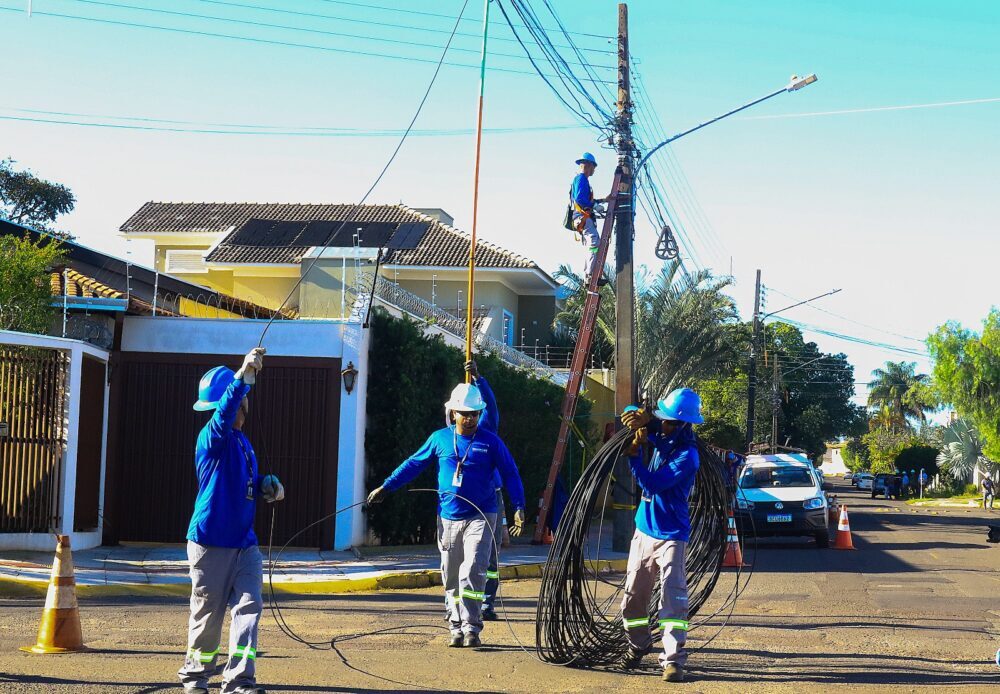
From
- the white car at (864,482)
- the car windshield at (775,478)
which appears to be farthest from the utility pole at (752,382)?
the white car at (864,482)

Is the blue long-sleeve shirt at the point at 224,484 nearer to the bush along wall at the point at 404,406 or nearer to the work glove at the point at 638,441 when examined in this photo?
the work glove at the point at 638,441

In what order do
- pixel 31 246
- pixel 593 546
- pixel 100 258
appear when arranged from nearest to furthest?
pixel 31 246 → pixel 593 546 → pixel 100 258

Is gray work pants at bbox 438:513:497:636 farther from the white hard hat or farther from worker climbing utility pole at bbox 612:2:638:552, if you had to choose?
worker climbing utility pole at bbox 612:2:638:552

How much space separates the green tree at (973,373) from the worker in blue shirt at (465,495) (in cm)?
5028

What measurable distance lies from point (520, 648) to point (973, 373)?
52.1m

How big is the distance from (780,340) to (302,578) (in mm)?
61050

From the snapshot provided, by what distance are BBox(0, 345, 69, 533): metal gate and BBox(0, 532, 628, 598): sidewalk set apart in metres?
0.59

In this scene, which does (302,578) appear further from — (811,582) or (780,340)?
(780,340)

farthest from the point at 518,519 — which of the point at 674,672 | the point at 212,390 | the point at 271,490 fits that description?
the point at 212,390

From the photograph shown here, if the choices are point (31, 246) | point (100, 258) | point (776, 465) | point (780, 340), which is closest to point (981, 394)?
point (780, 340)

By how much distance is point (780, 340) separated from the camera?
232 ft

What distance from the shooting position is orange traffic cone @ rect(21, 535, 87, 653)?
25.7ft

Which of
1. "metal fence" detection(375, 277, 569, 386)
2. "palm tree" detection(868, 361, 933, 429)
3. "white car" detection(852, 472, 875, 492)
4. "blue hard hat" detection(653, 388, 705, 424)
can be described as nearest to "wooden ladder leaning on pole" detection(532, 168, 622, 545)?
"metal fence" detection(375, 277, 569, 386)

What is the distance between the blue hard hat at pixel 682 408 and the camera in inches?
297
